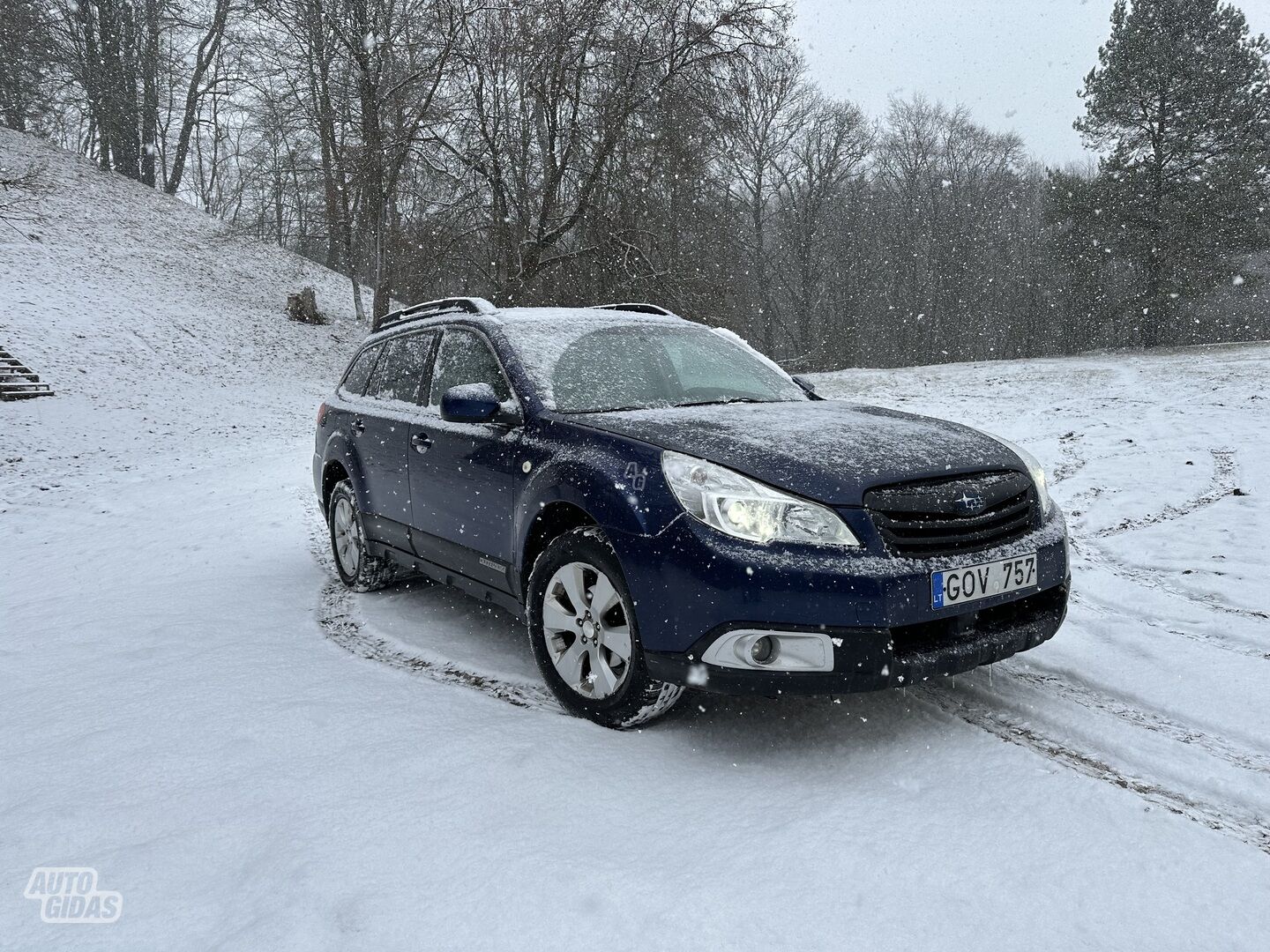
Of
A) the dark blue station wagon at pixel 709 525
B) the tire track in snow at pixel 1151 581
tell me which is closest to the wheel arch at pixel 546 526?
the dark blue station wagon at pixel 709 525

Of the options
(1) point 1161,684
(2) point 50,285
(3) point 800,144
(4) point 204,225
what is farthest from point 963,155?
(1) point 1161,684

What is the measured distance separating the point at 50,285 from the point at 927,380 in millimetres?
21118

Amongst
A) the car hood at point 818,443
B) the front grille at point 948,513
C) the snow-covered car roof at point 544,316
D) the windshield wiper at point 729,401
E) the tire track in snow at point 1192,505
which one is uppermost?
the snow-covered car roof at point 544,316

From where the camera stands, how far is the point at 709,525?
2916 mm

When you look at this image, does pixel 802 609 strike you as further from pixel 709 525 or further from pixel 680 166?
pixel 680 166

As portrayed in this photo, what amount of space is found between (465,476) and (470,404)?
19.5 inches

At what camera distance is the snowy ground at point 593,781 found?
2172mm

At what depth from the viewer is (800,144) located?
35.5 m

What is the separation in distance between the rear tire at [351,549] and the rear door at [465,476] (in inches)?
36.6

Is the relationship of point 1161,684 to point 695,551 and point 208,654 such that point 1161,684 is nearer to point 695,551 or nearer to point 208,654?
point 695,551

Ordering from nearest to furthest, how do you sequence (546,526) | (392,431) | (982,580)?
1. (982,580)
2. (546,526)
3. (392,431)

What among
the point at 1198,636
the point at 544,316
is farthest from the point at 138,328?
the point at 1198,636

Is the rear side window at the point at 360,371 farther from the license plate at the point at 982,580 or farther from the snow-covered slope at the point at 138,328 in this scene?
the snow-covered slope at the point at 138,328

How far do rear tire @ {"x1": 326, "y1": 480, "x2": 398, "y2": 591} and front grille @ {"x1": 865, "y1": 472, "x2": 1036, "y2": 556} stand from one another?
133 inches
